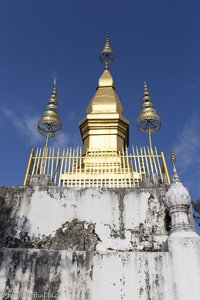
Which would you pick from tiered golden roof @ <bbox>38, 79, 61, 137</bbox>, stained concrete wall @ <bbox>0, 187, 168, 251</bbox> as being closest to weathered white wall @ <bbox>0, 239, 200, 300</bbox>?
stained concrete wall @ <bbox>0, 187, 168, 251</bbox>

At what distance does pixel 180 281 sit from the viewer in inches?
190

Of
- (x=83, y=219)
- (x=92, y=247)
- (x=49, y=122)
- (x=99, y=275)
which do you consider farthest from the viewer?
(x=49, y=122)

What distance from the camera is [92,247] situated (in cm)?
602

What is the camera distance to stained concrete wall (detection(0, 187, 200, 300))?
4.78 meters

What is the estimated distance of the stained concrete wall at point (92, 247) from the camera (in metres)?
4.78

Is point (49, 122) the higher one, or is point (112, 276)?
point (49, 122)

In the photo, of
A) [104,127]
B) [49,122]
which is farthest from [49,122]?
[104,127]

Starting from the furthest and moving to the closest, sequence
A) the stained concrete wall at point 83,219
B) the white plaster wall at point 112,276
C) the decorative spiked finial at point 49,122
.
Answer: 1. the decorative spiked finial at point 49,122
2. the stained concrete wall at point 83,219
3. the white plaster wall at point 112,276

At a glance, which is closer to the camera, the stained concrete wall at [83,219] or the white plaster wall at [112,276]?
the white plaster wall at [112,276]

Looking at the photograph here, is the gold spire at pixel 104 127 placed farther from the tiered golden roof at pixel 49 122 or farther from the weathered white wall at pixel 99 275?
the weathered white wall at pixel 99 275

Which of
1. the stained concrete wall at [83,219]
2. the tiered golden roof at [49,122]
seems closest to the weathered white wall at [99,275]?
the stained concrete wall at [83,219]

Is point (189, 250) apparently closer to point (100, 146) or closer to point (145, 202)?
point (145, 202)

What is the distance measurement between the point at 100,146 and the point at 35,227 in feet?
20.9

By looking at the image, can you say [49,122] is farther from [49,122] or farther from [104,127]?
[104,127]
